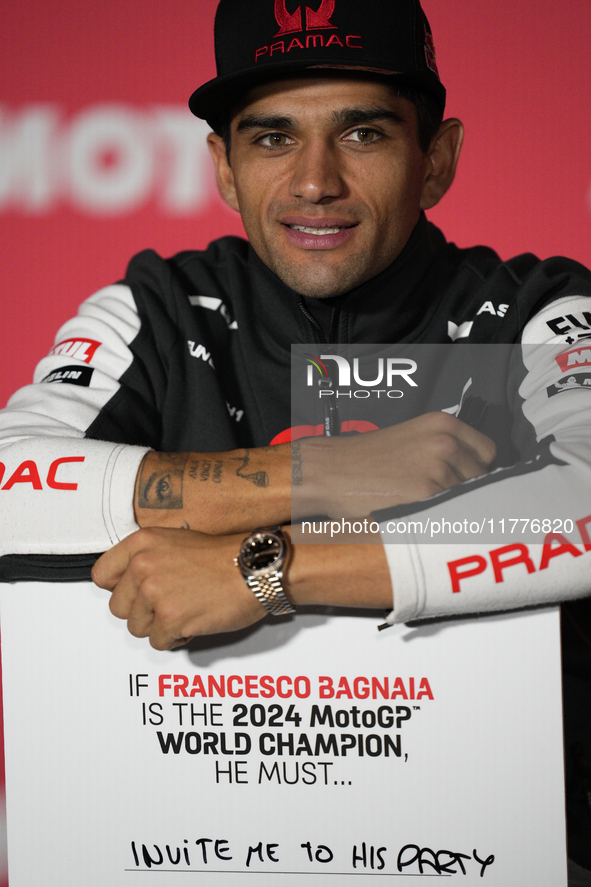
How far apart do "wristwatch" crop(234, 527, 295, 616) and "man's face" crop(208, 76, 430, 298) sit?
1.66 feet

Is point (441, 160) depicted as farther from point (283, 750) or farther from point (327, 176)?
point (283, 750)

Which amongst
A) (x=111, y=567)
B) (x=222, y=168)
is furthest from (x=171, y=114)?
(x=111, y=567)

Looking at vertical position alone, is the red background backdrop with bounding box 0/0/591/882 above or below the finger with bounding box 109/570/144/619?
above

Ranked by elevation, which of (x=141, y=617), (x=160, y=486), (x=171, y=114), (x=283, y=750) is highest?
(x=171, y=114)

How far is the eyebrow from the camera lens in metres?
1.03

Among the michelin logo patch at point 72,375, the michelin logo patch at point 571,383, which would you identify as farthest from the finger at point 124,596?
the michelin logo patch at point 571,383

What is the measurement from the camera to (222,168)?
1.28 m

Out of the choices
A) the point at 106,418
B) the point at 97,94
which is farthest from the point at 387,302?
the point at 97,94

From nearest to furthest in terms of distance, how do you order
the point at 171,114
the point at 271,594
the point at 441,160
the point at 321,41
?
the point at 271,594 → the point at 321,41 → the point at 441,160 → the point at 171,114

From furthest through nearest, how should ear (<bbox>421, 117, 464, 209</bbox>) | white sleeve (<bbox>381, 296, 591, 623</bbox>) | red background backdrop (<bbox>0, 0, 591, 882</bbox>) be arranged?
red background backdrop (<bbox>0, 0, 591, 882</bbox>), ear (<bbox>421, 117, 464, 209</bbox>), white sleeve (<bbox>381, 296, 591, 623</bbox>)

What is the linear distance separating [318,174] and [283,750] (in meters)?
0.76

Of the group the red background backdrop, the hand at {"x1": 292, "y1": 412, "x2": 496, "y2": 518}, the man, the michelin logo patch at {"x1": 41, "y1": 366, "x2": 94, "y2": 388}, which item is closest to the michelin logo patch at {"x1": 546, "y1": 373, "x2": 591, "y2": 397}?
the man

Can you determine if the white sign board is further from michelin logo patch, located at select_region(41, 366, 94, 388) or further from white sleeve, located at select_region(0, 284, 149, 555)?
michelin logo patch, located at select_region(41, 366, 94, 388)

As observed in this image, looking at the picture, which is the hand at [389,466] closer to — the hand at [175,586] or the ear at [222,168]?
the hand at [175,586]
